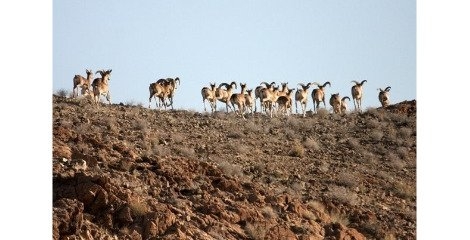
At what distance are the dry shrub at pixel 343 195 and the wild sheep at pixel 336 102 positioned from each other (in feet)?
55.9

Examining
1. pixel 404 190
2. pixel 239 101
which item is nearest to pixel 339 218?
pixel 404 190

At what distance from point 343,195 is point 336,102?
735 inches

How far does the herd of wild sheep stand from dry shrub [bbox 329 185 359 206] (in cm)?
1082

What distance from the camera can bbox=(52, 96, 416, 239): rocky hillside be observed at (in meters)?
18.0

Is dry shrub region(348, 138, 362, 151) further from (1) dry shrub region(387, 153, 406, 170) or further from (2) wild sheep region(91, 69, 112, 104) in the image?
(2) wild sheep region(91, 69, 112, 104)

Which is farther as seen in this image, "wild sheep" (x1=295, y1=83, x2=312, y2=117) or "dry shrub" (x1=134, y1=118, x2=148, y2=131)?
"wild sheep" (x1=295, y1=83, x2=312, y2=117)

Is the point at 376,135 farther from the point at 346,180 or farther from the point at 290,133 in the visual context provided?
the point at 346,180

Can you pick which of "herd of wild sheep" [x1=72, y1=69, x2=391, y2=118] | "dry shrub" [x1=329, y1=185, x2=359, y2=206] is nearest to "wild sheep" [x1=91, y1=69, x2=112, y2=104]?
"herd of wild sheep" [x1=72, y1=69, x2=391, y2=118]

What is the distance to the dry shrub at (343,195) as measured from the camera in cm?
2331
